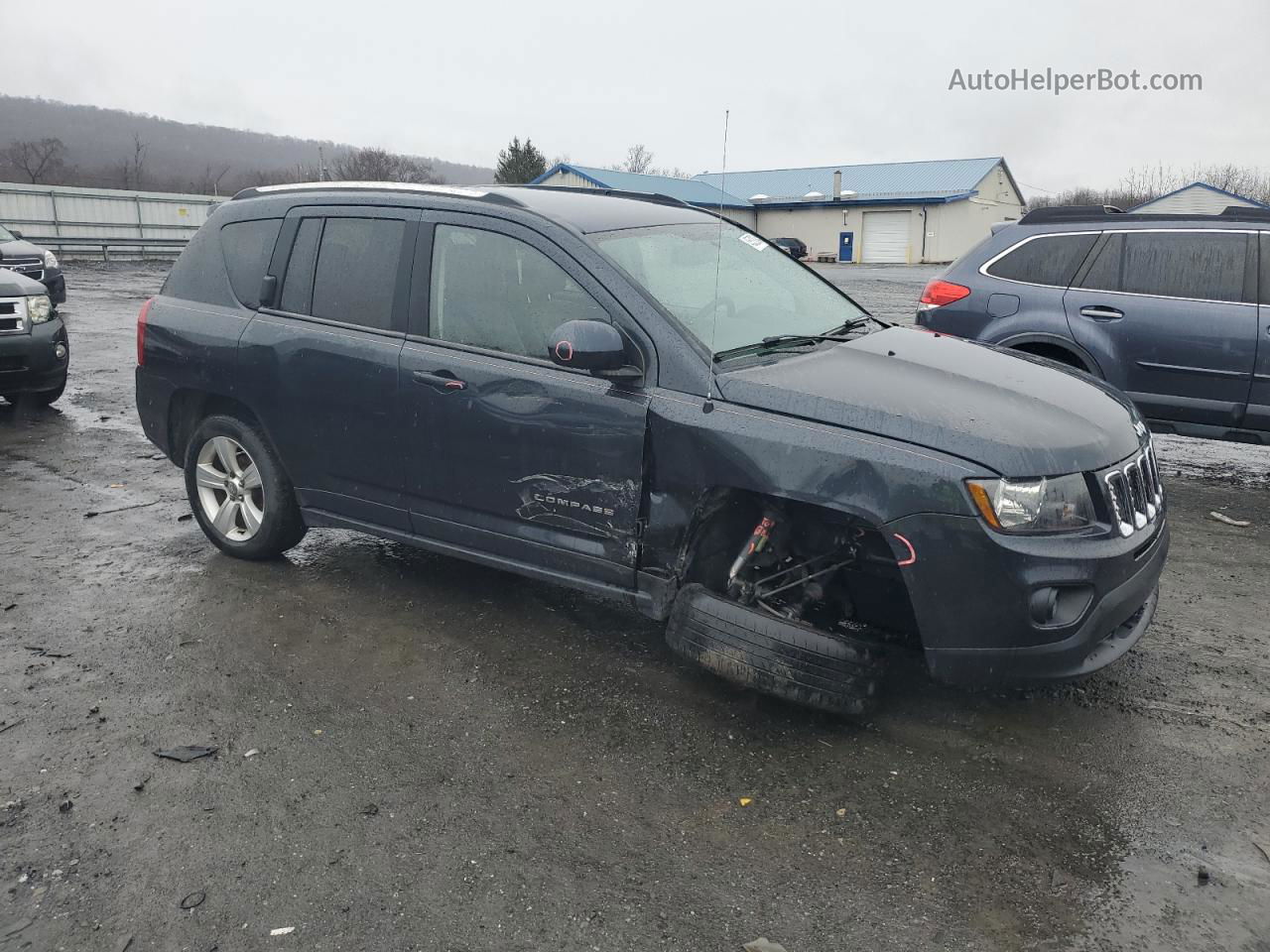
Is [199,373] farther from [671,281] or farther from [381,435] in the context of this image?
[671,281]

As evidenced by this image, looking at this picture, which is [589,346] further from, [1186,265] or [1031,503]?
[1186,265]

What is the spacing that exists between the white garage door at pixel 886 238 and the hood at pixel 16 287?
50.7 metres

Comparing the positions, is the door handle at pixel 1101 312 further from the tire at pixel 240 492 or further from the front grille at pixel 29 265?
the front grille at pixel 29 265

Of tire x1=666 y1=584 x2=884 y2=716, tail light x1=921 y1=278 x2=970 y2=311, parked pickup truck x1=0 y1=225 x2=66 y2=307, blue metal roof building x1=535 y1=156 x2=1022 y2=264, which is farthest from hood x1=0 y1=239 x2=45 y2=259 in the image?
blue metal roof building x1=535 y1=156 x2=1022 y2=264

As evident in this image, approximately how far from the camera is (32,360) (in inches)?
346

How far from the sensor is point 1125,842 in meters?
3.04

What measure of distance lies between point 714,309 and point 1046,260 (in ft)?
14.3

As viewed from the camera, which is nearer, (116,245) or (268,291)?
(268,291)

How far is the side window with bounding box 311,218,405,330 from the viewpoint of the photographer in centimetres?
453

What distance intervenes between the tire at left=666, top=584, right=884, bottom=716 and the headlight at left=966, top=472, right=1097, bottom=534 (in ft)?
2.16

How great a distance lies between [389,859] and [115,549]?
341cm

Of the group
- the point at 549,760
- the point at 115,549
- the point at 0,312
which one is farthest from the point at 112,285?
the point at 549,760

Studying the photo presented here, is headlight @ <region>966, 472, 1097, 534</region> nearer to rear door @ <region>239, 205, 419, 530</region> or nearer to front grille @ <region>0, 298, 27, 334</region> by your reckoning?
rear door @ <region>239, 205, 419, 530</region>

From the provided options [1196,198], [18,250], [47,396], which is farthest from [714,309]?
[1196,198]
